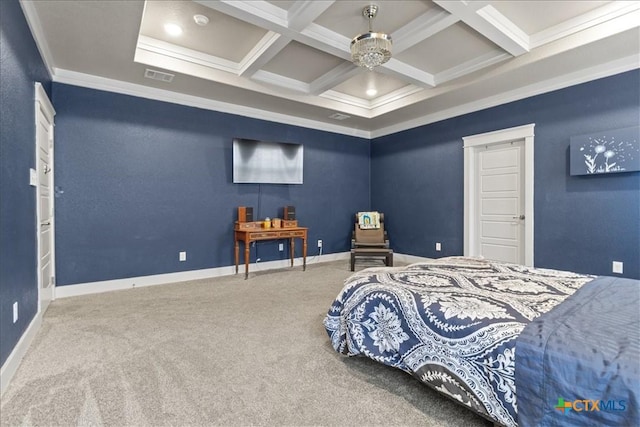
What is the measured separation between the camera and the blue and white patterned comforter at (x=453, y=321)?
4.09ft

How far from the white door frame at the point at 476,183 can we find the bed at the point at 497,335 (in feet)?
7.49

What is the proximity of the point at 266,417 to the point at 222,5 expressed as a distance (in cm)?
297

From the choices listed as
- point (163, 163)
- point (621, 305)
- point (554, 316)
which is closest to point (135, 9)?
point (163, 163)

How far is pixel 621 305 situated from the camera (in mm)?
1411

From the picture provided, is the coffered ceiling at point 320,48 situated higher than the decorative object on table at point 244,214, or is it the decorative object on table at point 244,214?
the coffered ceiling at point 320,48

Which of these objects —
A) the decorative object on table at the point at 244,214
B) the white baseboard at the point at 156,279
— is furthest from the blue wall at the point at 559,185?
the decorative object on table at the point at 244,214

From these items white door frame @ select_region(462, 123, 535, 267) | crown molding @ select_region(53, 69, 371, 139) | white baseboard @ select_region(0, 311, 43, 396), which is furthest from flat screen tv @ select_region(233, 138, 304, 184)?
white baseboard @ select_region(0, 311, 43, 396)

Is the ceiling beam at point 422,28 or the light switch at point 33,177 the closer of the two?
the light switch at point 33,177

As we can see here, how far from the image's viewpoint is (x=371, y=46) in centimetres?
267

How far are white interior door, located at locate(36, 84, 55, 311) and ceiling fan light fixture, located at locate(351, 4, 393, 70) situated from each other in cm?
278

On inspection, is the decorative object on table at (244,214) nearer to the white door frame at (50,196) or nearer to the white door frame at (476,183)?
the white door frame at (50,196)

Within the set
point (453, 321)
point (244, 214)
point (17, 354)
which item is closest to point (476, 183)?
point (244, 214)

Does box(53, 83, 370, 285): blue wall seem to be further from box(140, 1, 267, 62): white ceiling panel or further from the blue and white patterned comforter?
the blue and white patterned comforter

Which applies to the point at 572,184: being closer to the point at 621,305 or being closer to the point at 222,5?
the point at 621,305
